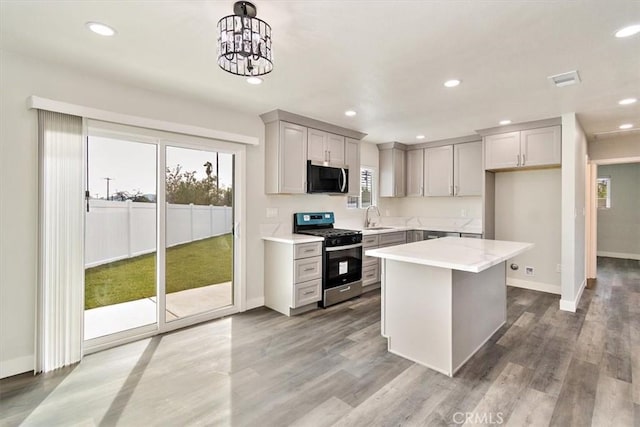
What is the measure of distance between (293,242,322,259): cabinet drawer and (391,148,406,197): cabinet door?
2400mm

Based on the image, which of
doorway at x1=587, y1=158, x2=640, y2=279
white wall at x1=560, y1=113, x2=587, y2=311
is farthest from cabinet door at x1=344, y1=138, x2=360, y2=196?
doorway at x1=587, y1=158, x2=640, y2=279

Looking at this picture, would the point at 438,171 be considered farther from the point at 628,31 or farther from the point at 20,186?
the point at 20,186

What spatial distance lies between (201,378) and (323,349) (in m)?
1.03

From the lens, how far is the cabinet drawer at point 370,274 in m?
4.56

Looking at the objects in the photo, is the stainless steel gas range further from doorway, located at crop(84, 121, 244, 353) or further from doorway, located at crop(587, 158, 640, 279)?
doorway, located at crop(587, 158, 640, 279)

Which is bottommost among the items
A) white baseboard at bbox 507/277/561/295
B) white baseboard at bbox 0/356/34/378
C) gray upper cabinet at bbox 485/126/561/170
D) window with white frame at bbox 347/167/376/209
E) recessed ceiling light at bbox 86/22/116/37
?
white baseboard at bbox 0/356/34/378

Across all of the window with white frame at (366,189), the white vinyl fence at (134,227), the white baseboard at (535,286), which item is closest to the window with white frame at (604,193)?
the white baseboard at (535,286)

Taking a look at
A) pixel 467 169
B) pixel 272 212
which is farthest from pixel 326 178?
pixel 467 169

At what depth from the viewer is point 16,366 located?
7.76 feet

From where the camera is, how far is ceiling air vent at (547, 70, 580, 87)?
2.62 meters

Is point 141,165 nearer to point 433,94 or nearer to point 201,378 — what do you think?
point 201,378

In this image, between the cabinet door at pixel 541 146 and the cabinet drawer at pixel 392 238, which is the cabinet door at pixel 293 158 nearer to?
the cabinet drawer at pixel 392 238

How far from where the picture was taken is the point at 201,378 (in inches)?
91.9

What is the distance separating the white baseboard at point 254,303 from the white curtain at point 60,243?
66.4 inches
